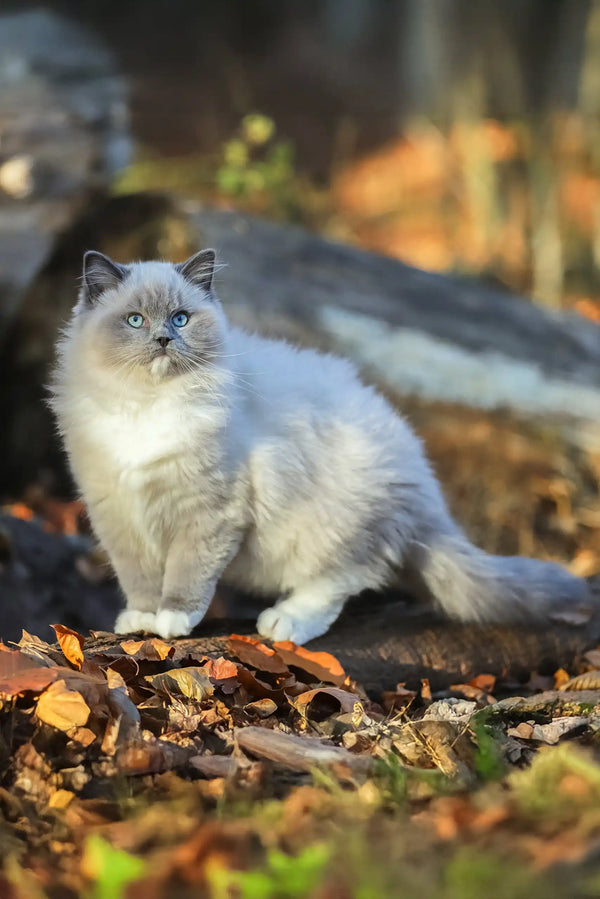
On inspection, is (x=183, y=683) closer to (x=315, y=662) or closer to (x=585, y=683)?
(x=315, y=662)

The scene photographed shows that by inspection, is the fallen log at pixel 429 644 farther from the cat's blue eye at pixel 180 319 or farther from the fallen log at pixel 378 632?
the cat's blue eye at pixel 180 319

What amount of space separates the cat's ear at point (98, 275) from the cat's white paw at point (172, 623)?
1.10 meters

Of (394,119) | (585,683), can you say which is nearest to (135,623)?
(585,683)

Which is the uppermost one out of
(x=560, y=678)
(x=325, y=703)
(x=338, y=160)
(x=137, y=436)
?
(x=338, y=160)

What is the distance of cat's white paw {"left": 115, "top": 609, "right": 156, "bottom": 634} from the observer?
3.17 metres

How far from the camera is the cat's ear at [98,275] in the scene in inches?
122

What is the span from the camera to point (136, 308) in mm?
3062

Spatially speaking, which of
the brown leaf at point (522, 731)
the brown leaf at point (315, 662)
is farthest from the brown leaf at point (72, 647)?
the brown leaf at point (522, 731)

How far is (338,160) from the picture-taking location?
544 inches

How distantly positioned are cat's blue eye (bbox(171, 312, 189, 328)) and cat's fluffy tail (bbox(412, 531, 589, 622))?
1210 mm

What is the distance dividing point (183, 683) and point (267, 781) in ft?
1.77

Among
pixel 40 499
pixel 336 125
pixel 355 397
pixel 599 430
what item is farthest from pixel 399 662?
pixel 336 125

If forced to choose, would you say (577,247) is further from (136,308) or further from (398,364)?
(136,308)

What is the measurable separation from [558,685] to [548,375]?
2.41 meters
